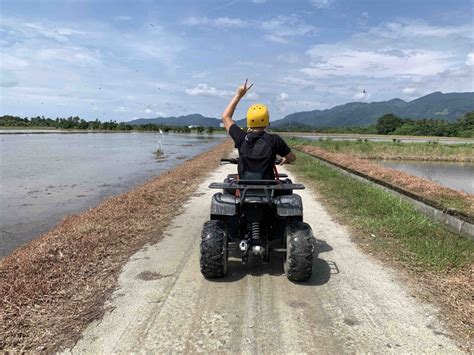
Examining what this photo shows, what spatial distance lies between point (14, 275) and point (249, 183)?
2887 millimetres

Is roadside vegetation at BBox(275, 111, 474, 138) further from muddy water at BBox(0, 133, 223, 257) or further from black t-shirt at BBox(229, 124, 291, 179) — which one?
black t-shirt at BBox(229, 124, 291, 179)

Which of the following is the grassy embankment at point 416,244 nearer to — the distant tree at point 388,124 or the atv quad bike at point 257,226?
the atv quad bike at point 257,226

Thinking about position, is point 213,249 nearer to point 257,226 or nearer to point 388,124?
point 257,226

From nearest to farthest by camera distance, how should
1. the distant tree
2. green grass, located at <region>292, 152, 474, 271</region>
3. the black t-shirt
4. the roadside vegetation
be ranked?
1. the black t-shirt
2. green grass, located at <region>292, 152, 474, 271</region>
3. the roadside vegetation
4. the distant tree

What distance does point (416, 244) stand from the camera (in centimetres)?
553

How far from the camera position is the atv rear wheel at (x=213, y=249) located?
4.10m

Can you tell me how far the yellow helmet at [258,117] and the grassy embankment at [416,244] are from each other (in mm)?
2532

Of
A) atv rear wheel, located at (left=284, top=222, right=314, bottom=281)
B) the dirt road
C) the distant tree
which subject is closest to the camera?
the dirt road

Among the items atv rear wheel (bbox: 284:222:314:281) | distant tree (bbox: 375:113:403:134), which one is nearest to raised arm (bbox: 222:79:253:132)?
atv rear wheel (bbox: 284:222:314:281)

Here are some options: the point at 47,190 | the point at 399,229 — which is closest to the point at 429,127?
the point at 47,190

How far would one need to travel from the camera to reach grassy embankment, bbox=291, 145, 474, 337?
390cm

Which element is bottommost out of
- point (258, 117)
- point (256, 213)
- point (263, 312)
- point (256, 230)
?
point (263, 312)

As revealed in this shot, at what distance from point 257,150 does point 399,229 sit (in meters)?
3.43

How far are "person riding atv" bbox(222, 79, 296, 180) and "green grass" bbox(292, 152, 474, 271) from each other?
232cm
